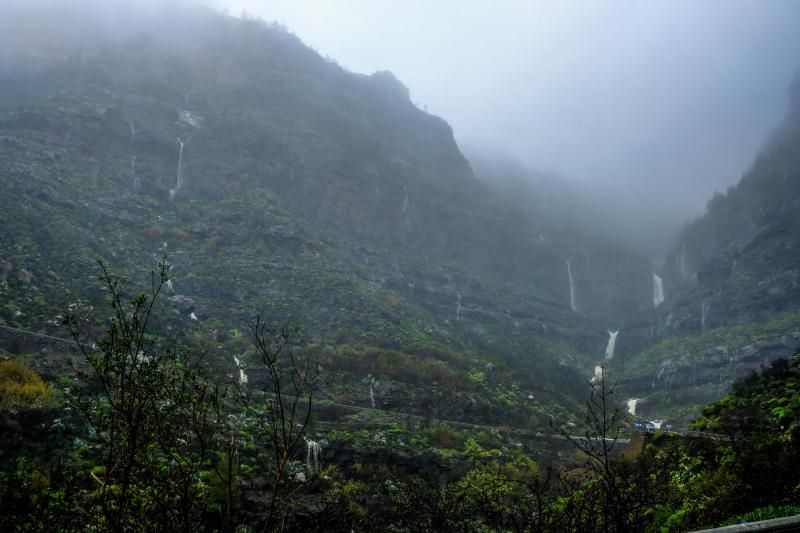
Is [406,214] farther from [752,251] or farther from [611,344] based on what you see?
[752,251]

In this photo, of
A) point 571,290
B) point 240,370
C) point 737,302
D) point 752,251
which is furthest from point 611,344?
point 240,370

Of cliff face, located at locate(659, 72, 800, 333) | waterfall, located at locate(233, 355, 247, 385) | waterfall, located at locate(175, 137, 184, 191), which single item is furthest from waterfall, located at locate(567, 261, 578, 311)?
waterfall, located at locate(233, 355, 247, 385)

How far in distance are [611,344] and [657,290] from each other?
1267 inches

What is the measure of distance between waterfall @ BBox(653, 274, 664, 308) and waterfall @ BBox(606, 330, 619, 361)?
21104mm

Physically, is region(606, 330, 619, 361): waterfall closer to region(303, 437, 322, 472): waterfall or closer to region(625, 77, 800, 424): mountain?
region(625, 77, 800, 424): mountain

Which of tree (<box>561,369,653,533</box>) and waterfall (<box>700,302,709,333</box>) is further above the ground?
waterfall (<box>700,302,709,333</box>)

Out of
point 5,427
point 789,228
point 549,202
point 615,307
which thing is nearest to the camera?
point 5,427

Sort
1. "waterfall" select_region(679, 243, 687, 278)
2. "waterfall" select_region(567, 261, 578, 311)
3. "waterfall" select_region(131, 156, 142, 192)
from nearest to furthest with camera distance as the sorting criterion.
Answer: "waterfall" select_region(131, 156, 142, 192) < "waterfall" select_region(567, 261, 578, 311) < "waterfall" select_region(679, 243, 687, 278)

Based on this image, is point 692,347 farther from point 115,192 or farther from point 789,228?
point 115,192

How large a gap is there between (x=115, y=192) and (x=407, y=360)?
3501 centimetres

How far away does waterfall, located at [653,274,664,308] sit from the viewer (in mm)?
99625

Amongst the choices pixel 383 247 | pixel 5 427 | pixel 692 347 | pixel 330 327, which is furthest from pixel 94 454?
pixel 692 347

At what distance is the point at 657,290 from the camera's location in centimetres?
10362

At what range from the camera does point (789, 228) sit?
6856 cm
